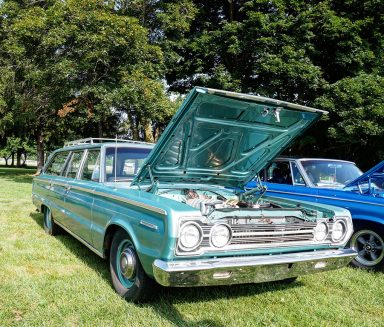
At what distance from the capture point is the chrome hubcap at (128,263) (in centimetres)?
368

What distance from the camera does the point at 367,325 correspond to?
11.4 feet

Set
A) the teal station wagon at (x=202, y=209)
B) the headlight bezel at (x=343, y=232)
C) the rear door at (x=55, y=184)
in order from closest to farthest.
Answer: the teal station wagon at (x=202, y=209)
the headlight bezel at (x=343, y=232)
the rear door at (x=55, y=184)

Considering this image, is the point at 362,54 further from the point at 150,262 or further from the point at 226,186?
the point at 150,262

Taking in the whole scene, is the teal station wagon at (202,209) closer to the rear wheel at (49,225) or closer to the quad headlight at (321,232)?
the quad headlight at (321,232)

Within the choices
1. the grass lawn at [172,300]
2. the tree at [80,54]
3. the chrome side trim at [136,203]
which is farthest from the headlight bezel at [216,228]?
the tree at [80,54]

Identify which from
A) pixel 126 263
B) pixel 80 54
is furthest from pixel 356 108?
pixel 126 263

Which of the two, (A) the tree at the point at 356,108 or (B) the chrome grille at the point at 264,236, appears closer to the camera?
(B) the chrome grille at the point at 264,236

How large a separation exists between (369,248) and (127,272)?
3456 millimetres

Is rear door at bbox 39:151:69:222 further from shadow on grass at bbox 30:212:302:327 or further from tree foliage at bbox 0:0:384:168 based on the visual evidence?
tree foliage at bbox 0:0:384:168

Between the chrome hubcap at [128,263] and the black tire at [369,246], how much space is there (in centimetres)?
331

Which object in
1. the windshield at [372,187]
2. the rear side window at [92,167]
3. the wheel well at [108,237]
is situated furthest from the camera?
the windshield at [372,187]

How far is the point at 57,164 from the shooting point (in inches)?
260

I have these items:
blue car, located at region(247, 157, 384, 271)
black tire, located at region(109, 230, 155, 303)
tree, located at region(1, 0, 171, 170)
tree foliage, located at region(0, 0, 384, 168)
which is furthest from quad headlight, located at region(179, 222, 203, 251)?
tree, located at region(1, 0, 171, 170)

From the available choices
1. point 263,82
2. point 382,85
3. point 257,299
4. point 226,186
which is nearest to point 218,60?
point 263,82
